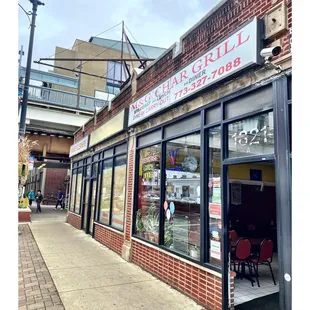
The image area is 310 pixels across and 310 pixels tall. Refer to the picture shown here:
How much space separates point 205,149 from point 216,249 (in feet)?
5.71

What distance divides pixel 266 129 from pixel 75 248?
6765mm

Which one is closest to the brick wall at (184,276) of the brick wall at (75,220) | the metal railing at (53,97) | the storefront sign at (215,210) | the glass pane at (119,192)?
the storefront sign at (215,210)

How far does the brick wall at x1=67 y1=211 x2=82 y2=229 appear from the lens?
12209 mm

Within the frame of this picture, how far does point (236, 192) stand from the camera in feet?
31.7

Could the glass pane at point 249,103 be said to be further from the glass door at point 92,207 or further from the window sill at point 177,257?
the glass door at point 92,207

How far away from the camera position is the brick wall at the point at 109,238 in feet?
25.3

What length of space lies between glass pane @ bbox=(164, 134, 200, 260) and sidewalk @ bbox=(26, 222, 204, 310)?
0.85 m

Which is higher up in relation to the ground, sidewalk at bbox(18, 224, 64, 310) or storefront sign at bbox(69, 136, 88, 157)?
storefront sign at bbox(69, 136, 88, 157)

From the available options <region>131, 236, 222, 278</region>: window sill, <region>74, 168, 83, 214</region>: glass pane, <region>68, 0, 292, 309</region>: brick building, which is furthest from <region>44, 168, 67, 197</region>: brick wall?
<region>131, 236, 222, 278</region>: window sill

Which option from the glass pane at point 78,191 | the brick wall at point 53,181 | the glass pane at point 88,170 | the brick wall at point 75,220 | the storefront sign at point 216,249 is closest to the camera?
the storefront sign at point 216,249

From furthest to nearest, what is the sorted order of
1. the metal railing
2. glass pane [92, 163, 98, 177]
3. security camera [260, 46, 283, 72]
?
the metal railing
glass pane [92, 163, 98, 177]
security camera [260, 46, 283, 72]

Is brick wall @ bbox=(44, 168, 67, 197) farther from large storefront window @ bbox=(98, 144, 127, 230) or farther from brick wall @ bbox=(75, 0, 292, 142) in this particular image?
brick wall @ bbox=(75, 0, 292, 142)

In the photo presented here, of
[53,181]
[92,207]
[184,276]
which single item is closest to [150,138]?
[184,276]

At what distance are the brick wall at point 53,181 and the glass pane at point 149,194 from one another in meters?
27.9
